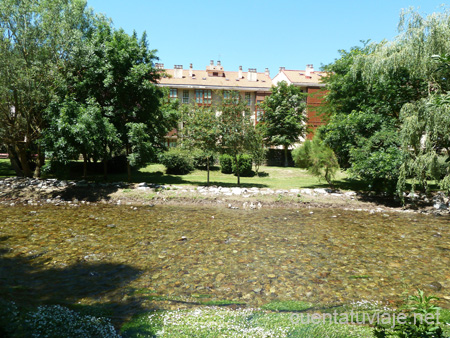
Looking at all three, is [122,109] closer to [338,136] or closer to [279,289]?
[338,136]

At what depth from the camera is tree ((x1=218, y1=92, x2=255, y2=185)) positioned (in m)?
18.6

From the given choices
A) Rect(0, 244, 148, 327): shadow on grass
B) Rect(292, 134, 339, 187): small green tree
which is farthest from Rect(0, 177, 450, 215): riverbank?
Rect(0, 244, 148, 327): shadow on grass

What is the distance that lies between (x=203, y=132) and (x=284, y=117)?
21.2 meters

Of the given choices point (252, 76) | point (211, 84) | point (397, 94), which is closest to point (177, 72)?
point (211, 84)

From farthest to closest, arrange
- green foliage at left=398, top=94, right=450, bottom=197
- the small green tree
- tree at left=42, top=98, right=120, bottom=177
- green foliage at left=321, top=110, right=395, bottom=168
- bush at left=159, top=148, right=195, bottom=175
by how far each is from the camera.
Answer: bush at left=159, top=148, right=195, bottom=175
the small green tree
green foliage at left=321, top=110, right=395, bottom=168
tree at left=42, top=98, right=120, bottom=177
green foliage at left=398, top=94, right=450, bottom=197

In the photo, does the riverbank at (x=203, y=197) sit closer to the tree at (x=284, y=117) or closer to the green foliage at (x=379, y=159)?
the green foliage at (x=379, y=159)

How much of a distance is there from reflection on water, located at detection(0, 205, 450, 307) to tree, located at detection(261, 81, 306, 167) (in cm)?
2450

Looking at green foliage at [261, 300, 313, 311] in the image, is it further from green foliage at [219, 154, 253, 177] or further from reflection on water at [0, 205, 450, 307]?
green foliage at [219, 154, 253, 177]

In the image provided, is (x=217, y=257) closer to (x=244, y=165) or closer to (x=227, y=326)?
(x=227, y=326)

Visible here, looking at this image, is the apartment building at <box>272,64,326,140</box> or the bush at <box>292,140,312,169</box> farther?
the apartment building at <box>272,64,326,140</box>

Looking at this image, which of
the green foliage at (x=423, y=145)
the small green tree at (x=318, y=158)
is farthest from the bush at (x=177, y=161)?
the green foliage at (x=423, y=145)

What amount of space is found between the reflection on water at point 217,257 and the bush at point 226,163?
44.2 ft

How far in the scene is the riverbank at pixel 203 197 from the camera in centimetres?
1548

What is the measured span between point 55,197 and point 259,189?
11.7 metres
